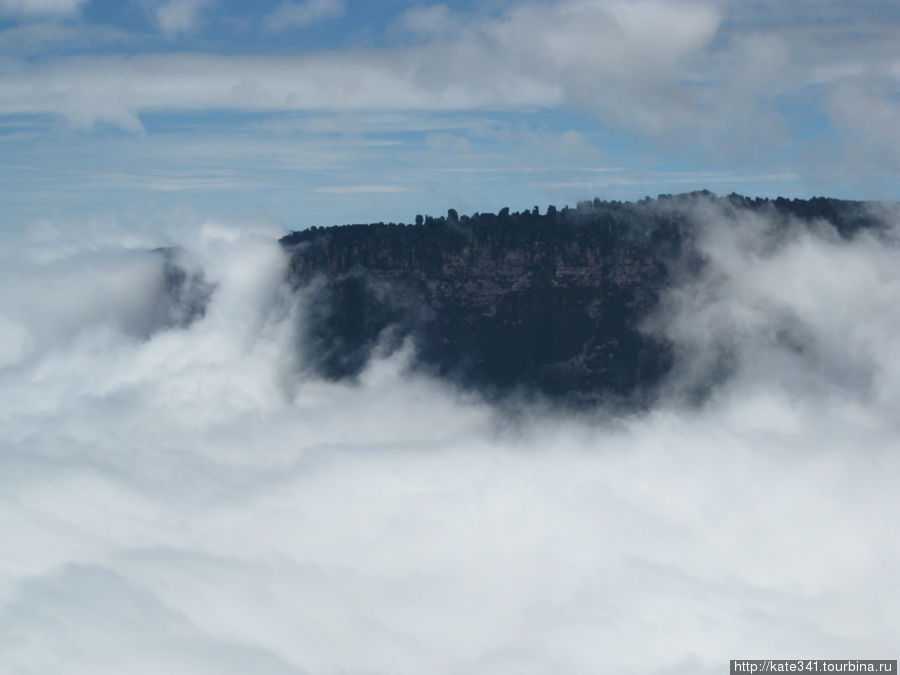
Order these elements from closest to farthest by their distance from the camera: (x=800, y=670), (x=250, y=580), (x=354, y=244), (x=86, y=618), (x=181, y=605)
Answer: (x=800, y=670)
(x=86, y=618)
(x=181, y=605)
(x=250, y=580)
(x=354, y=244)

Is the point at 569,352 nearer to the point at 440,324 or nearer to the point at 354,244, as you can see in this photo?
the point at 440,324

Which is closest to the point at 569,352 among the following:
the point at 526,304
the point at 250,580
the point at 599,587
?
the point at 526,304

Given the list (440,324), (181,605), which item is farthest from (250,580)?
(440,324)

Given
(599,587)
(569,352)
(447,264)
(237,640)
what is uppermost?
(447,264)

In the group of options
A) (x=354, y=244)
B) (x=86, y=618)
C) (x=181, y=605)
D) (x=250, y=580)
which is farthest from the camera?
(x=354, y=244)

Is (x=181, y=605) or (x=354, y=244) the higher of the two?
(x=354, y=244)

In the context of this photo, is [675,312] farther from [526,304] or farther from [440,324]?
[440,324]

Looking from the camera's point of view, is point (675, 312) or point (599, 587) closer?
point (599, 587)
